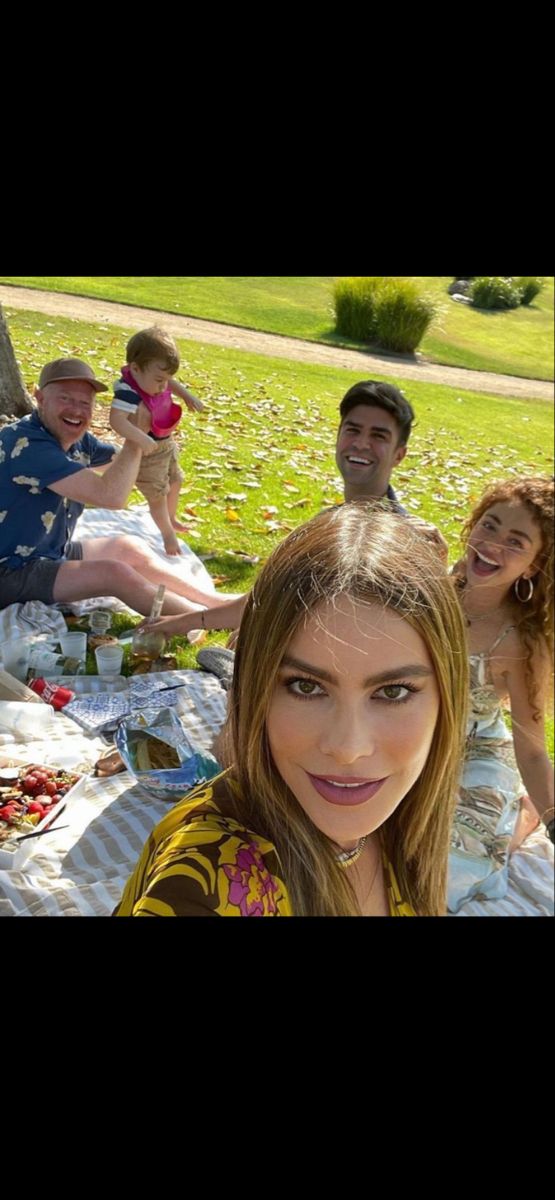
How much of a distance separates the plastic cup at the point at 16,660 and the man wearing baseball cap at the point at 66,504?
39 centimetres

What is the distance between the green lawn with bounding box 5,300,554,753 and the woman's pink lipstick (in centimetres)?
58

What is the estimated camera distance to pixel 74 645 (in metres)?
2.30

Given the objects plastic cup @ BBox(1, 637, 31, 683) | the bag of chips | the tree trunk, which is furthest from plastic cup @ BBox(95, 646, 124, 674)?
the tree trunk

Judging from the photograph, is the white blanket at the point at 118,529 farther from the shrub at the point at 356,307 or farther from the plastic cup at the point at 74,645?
the shrub at the point at 356,307

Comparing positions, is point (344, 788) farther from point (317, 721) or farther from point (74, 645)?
point (74, 645)

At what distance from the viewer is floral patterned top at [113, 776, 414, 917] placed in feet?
2.43

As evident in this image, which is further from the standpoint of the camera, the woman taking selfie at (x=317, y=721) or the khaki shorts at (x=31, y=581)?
the khaki shorts at (x=31, y=581)

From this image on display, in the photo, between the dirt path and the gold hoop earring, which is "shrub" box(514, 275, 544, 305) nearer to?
Answer: the dirt path

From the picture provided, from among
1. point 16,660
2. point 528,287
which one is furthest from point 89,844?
point 528,287

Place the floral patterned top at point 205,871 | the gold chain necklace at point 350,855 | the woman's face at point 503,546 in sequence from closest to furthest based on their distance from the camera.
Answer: the floral patterned top at point 205,871 → the gold chain necklace at point 350,855 → the woman's face at point 503,546

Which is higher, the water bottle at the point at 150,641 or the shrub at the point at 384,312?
the shrub at the point at 384,312

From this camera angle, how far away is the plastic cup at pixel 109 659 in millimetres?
2154

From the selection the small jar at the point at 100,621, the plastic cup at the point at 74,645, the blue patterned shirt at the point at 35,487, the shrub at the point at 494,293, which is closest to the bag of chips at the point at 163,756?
the plastic cup at the point at 74,645

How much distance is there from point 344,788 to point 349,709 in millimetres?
84
